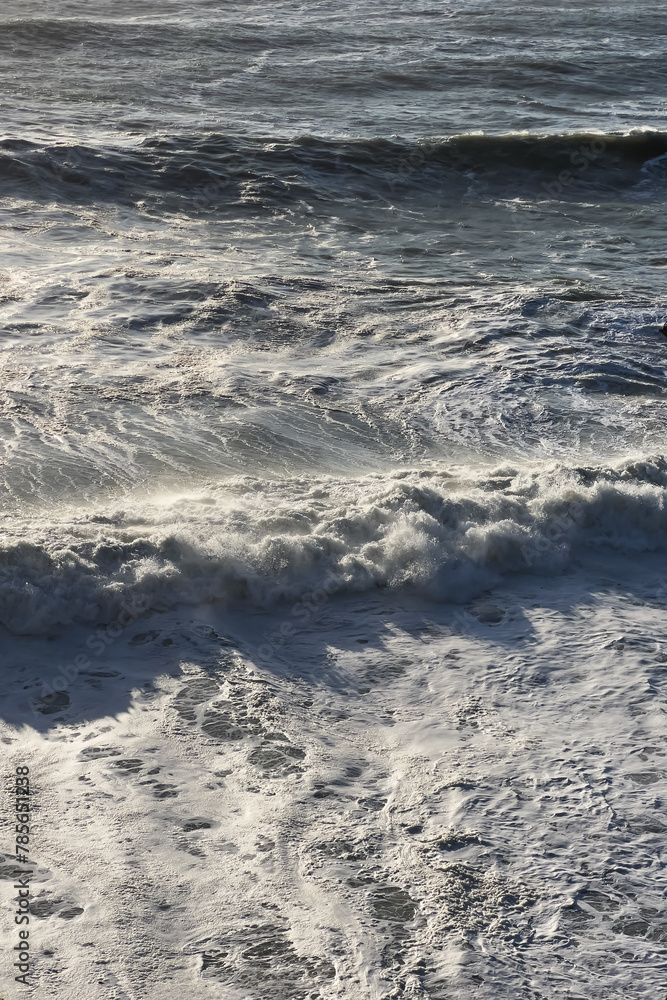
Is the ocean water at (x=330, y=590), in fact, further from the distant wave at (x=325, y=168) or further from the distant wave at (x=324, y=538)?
the distant wave at (x=325, y=168)

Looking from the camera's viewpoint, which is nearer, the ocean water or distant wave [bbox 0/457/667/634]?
the ocean water

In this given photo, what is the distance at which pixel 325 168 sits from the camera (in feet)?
46.0

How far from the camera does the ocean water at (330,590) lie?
342cm

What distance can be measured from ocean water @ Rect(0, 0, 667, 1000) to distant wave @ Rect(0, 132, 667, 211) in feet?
0.46

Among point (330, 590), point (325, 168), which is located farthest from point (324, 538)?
point (325, 168)

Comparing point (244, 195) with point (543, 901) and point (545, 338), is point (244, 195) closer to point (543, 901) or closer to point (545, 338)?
point (545, 338)

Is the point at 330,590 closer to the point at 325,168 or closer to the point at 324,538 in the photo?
the point at 324,538

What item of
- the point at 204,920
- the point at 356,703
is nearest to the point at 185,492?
the point at 356,703

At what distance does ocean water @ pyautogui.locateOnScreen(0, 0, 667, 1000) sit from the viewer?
3.42 m

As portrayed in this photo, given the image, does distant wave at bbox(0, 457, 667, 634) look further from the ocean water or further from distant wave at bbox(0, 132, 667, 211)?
distant wave at bbox(0, 132, 667, 211)

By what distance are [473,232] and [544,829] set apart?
32.0ft

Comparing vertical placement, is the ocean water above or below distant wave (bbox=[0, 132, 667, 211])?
below

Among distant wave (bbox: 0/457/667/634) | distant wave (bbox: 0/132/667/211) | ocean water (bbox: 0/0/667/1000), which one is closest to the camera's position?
ocean water (bbox: 0/0/667/1000)

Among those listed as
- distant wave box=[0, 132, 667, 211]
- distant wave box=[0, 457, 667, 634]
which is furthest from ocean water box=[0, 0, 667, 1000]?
distant wave box=[0, 132, 667, 211]
